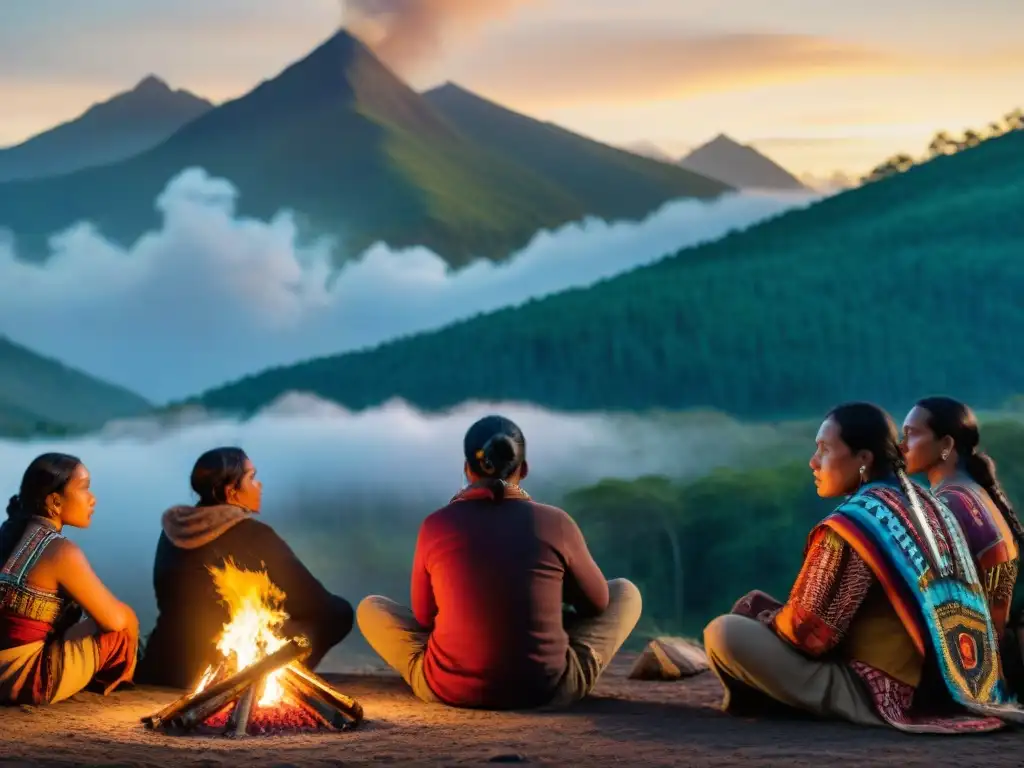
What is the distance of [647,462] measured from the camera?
1480 cm

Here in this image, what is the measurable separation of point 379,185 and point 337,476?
13.4 feet

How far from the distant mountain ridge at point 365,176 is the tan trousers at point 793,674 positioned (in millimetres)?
12875

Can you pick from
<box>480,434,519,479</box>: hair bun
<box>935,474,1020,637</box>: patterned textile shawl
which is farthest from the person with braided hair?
<box>480,434,519,479</box>: hair bun

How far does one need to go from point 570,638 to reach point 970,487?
4.64 ft

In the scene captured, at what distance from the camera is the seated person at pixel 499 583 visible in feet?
15.3

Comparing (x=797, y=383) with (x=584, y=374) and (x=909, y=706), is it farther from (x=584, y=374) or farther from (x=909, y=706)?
(x=909, y=706)

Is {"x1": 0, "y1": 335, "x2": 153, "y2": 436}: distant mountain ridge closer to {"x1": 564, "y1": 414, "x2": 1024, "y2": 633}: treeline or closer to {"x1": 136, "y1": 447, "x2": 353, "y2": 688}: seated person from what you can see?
{"x1": 564, "y1": 414, "x2": 1024, "y2": 633}: treeline

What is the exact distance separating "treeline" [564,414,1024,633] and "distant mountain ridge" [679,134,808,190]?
3670 millimetres

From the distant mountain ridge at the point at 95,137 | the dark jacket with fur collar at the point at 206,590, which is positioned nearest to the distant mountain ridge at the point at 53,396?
the distant mountain ridge at the point at 95,137

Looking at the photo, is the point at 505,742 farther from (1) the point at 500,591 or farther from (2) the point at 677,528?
(2) the point at 677,528

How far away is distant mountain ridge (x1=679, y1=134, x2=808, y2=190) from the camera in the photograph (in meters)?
16.1

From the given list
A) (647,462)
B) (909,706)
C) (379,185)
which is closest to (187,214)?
(379,185)

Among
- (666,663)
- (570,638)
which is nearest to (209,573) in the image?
(570,638)

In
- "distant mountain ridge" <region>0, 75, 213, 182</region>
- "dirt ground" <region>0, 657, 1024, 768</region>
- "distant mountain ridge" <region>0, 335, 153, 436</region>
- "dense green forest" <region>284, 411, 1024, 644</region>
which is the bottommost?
"dirt ground" <region>0, 657, 1024, 768</region>
